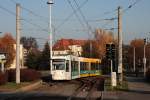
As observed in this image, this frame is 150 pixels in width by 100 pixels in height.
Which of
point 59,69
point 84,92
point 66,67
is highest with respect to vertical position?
point 66,67

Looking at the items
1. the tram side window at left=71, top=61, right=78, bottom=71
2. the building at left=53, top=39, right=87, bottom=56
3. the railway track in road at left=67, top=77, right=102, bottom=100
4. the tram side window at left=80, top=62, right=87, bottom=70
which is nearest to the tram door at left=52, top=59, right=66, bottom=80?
the tram side window at left=71, top=61, right=78, bottom=71

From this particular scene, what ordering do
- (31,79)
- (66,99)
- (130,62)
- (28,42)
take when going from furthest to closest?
(28,42) < (130,62) < (31,79) < (66,99)

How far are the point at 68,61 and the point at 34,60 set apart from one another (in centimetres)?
5631

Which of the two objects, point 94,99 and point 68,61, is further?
point 68,61

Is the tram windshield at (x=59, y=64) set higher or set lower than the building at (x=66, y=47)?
lower

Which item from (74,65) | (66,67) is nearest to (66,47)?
(74,65)

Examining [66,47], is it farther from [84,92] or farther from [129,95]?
[129,95]

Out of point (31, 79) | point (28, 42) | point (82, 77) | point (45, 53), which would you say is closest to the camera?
point (31, 79)

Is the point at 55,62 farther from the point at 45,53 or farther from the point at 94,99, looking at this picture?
the point at 45,53

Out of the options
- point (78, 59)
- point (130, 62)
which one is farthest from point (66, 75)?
point (130, 62)

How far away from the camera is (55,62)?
46.2 metres

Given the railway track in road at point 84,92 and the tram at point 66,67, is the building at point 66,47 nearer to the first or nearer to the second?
the tram at point 66,67

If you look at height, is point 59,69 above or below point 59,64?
below

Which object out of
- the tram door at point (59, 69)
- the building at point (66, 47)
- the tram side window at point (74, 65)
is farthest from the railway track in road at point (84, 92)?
the building at point (66, 47)
